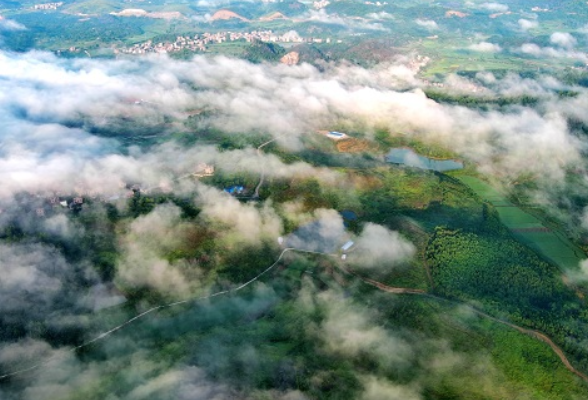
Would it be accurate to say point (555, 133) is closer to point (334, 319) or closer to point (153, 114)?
point (334, 319)

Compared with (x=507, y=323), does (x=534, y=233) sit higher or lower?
lower

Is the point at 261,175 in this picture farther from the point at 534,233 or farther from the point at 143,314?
the point at 534,233

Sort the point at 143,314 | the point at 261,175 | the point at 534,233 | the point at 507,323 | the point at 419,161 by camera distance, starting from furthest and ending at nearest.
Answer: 1. the point at 419,161
2. the point at 261,175
3. the point at 534,233
4. the point at 143,314
5. the point at 507,323

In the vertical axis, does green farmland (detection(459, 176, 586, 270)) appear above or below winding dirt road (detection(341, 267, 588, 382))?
below

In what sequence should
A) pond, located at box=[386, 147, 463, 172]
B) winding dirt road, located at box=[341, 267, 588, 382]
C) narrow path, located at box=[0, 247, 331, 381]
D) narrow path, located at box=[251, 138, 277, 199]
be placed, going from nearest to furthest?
narrow path, located at box=[0, 247, 331, 381] → winding dirt road, located at box=[341, 267, 588, 382] → narrow path, located at box=[251, 138, 277, 199] → pond, located at box=[386, 147, 463, 172]

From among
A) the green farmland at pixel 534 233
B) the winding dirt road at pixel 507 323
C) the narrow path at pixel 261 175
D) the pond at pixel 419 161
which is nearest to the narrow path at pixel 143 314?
the winding dirt road at pixel 507 323

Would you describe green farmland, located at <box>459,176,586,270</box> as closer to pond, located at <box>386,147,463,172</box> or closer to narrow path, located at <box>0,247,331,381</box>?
pond, located at <box>386,147,463,172</box>

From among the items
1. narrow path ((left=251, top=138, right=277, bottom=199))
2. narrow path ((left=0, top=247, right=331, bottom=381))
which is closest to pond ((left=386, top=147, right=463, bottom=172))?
narrow path ((left=251, top=138, right=277, bottom=199))

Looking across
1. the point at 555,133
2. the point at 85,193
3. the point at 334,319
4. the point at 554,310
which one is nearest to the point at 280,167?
the point at 85,193

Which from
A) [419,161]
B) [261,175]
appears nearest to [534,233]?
[419,161]
